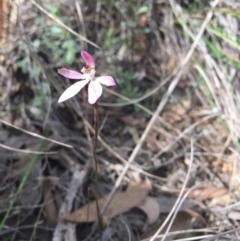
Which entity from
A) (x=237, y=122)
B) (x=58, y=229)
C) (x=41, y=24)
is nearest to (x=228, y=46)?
(x=237, y=122)

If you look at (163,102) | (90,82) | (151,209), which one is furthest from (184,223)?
(90,82)

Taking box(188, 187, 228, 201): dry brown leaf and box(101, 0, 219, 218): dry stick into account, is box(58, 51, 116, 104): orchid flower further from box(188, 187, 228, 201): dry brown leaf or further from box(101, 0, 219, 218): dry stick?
box(188, 187, 228, 201): dry brown leaf

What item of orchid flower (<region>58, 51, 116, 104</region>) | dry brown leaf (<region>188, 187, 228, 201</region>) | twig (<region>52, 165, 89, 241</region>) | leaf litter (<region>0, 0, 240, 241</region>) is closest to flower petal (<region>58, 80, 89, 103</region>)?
orchid flower (<region>58, 51, 116, 104</region>)

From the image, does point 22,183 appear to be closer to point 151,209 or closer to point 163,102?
point 151,209

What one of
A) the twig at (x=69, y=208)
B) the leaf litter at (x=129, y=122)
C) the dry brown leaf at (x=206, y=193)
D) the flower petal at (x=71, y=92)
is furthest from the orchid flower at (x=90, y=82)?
the dry brown leaf at (x=206, y=193)

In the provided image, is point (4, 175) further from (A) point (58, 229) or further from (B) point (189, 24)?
(B) point (189, 24)

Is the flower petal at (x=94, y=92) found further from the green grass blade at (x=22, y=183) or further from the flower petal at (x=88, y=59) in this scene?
the green grass blade at (x=22, y=183)
